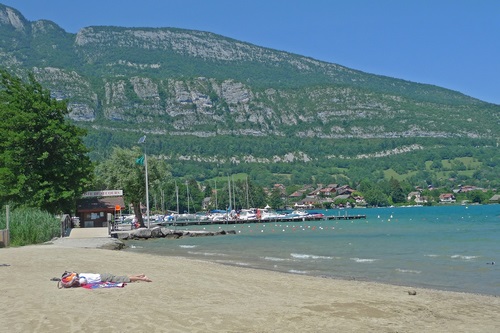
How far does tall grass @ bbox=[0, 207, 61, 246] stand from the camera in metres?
29.4

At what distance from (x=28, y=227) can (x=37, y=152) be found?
13.9 m

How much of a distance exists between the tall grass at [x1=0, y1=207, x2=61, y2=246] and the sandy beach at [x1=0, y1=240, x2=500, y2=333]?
39.3 ft

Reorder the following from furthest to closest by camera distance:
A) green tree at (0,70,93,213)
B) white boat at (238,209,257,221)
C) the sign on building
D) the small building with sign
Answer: white boat at (238,209,257,221) → the sign on building → the small building with sign → green tree at (0,70,93,213)

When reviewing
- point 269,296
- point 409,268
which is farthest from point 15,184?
point 269,296

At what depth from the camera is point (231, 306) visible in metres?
12.1

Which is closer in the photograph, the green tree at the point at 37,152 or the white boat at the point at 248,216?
the green tree at the point at 37,152

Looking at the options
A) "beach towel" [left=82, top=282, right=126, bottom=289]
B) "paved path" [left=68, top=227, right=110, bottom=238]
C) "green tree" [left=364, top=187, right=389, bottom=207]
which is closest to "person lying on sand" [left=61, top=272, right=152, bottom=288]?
"beach towel" [left=82, top=282, right=126, bottom=289]

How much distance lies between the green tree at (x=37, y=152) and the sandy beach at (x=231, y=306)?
82.0 feet

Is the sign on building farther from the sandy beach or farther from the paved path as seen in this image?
the sandy beach

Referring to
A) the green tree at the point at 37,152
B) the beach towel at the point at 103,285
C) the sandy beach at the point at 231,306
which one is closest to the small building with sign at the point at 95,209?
the green tree at the point at 37,152

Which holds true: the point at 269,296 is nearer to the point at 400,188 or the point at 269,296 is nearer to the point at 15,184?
the point at 15,184

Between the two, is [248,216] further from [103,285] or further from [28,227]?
[103,285]

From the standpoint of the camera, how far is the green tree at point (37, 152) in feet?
136

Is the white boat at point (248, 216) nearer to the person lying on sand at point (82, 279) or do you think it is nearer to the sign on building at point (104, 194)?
the sign on building at point (104, 194)
